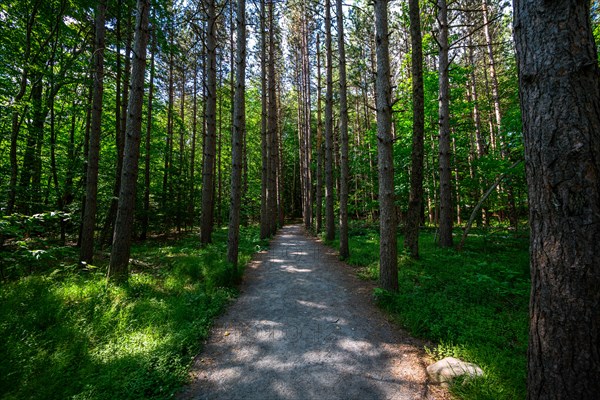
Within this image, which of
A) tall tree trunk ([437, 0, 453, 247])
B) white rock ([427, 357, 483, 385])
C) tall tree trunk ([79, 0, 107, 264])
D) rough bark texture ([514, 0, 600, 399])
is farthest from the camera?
tall tree trunk ([437, 0, 453, 247])

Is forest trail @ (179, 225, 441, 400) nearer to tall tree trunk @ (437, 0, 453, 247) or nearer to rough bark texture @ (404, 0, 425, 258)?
rough bark texture @ (404, 0, 425, 258)

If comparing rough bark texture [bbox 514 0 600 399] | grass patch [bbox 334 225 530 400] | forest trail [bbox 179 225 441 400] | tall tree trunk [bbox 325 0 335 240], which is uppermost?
tall tree trunk [bbox 325 0 335 240]

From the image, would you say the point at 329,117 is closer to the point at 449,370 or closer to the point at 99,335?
the point at 449,370

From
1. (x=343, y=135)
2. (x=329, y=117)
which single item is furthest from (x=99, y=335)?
(x=329, y=117)

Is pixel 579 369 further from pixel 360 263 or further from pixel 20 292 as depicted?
pixel 20 292

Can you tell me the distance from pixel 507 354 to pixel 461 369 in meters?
0.70

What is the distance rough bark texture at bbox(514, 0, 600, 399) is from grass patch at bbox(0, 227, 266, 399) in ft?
11.2

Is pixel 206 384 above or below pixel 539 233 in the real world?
below

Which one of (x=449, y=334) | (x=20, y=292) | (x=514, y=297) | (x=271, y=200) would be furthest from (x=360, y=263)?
(x=271, y=200)

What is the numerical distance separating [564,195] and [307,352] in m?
3.15

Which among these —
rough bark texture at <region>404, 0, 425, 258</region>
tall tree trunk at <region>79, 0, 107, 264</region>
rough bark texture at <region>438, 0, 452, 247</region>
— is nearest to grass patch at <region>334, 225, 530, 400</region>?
rough bark texture at <region>404, 0, 425, 258</region>

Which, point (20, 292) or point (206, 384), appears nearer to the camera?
point (206, 384)

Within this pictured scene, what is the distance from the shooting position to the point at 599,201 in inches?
62.2

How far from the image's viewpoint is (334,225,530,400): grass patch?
2.44m
